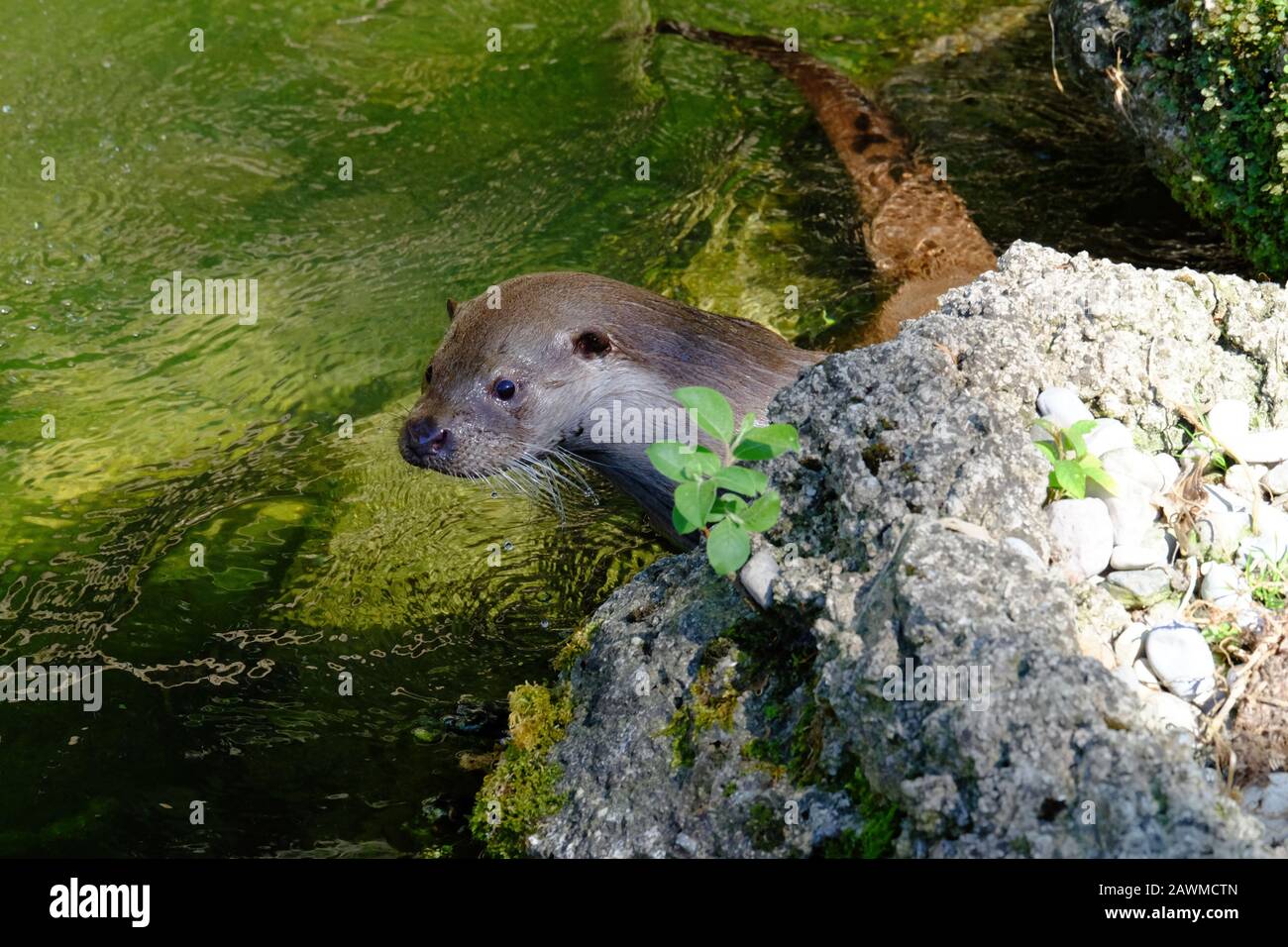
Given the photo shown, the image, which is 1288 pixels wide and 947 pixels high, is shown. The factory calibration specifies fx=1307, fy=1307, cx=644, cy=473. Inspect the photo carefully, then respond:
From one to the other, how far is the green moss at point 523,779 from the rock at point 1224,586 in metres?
1.17

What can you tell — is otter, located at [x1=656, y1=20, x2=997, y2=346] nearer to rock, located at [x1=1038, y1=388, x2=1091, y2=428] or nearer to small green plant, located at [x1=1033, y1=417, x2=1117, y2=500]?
rock, located at [x1=1038, y1=388, x2=1091, y2=428]

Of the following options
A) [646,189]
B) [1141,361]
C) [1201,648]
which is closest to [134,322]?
[646,189]

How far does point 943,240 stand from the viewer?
4598mm

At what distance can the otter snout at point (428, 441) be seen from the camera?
3.35 metres

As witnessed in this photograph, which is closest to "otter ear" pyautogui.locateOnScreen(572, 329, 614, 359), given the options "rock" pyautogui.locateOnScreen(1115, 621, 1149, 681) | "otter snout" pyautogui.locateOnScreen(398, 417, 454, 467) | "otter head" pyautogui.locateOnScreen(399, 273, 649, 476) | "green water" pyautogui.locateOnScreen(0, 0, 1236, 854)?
"otter head" pyautogui.locateOnScreen(399, 273, 649, 476)

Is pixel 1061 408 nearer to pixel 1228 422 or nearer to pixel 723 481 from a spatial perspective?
pixel 1228 422

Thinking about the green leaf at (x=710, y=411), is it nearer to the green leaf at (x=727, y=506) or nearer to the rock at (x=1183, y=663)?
the green leaf at (x=727, y=506)

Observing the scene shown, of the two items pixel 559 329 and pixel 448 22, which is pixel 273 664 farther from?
pixel 448 22

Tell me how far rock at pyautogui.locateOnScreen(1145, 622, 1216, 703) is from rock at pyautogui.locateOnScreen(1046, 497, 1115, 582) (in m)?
0.17

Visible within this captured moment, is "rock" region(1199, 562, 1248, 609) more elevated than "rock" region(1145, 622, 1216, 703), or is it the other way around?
"rock" region(1199, 562, 1248, 609)

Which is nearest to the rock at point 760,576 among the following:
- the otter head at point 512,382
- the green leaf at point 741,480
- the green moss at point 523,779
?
the green leaf at point 741,480

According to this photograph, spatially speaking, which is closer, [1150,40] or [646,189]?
[1150,40]

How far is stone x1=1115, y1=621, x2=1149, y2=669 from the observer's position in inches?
85.1

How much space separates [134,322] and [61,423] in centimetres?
64
